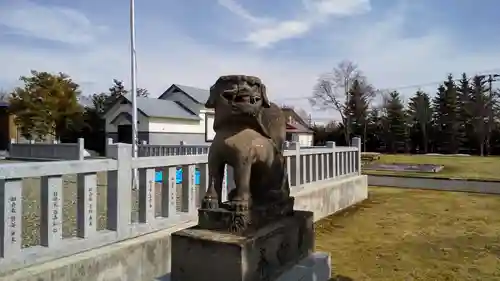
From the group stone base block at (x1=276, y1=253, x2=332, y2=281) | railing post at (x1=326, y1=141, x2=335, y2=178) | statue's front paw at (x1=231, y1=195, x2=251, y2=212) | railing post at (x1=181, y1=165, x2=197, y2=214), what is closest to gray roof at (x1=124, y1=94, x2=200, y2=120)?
railing post at (x1=326, y1=141, x2=335, y2=178)

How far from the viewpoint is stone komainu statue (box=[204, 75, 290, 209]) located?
2.86 metres

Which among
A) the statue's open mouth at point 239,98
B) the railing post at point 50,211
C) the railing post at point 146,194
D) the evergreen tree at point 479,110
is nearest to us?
the statue's open mouth at point 239,98

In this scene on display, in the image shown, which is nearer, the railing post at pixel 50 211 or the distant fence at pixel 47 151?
the railing post at pixel 50 211

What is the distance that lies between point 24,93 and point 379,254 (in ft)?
84.0

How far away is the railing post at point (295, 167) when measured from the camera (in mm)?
6863

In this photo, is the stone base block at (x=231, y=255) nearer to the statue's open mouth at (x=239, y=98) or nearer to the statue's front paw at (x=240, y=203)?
the statue's front paw at (x=240, y=203)

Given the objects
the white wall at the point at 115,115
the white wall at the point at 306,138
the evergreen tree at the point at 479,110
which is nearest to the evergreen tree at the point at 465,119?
the evergreen tree at the point at 479,110

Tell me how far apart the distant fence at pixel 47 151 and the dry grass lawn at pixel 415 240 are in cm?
1073

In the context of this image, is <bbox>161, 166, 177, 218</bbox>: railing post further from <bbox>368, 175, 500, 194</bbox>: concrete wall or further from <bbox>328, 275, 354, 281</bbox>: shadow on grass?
<bbox>368, 175, 500, 194</bbox>: concrete wall

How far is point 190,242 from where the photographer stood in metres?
2.74

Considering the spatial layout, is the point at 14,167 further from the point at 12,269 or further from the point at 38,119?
the point at 38,119

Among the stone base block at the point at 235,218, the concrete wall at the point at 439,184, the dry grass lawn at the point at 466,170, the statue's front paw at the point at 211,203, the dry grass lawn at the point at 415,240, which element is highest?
the statue's front paw at the point at 211,203

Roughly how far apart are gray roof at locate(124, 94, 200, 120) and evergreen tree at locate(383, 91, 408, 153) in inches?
859

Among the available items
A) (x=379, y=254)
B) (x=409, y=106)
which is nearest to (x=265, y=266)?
(x=379, y=254)
